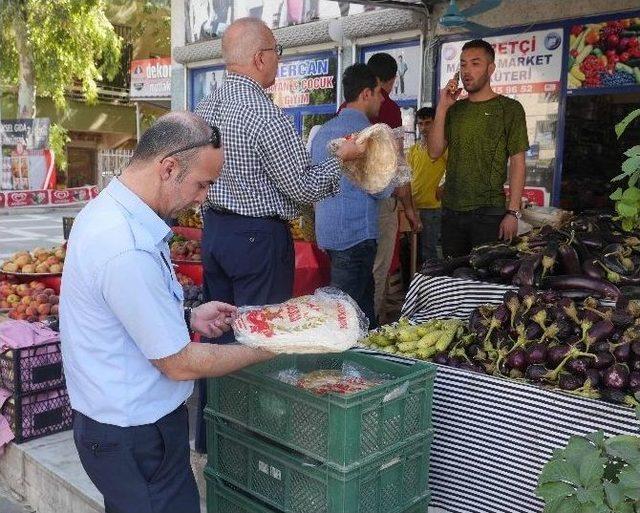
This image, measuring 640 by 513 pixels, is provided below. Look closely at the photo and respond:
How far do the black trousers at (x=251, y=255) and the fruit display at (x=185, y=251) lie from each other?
2.98m

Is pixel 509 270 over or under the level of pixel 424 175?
under

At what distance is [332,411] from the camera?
2.39 metres

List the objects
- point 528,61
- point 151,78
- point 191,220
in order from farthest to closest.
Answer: point 151,78 < point 191,220 < point 528,61

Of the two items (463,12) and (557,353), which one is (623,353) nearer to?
(557,353)

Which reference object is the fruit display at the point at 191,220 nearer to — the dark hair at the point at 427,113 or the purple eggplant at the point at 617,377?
the dark hair at the point at 427,113

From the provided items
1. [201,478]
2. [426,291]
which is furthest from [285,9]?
[201,478]

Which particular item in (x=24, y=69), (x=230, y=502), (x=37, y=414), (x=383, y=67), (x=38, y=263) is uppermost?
(x=24, y=69)

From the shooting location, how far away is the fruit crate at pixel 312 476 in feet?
8.09

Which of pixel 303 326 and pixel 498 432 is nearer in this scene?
pixel 303 326

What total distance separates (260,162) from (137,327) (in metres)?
1.60

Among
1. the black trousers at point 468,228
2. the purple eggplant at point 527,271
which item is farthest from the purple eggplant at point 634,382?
the black trousers at point 468,228

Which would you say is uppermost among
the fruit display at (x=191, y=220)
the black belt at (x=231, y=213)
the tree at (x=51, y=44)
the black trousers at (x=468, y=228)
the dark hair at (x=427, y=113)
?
the tree at (x=51, y=44)

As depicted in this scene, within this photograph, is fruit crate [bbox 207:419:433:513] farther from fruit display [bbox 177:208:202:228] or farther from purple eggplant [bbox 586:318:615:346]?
fruit display [bbox 177:208:202:228]

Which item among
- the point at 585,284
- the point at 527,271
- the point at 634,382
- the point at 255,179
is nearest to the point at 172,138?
the point at 255,179
